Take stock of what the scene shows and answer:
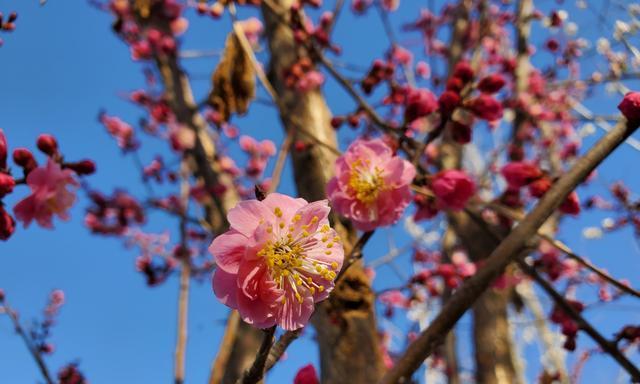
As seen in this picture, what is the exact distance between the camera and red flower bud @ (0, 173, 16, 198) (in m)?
0.98

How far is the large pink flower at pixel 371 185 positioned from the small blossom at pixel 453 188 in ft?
0.49

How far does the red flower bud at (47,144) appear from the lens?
44.4 inches

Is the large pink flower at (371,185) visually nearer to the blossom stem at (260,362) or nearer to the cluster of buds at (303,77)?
the blossom stem at (260,362)

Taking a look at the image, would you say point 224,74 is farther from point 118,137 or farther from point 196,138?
point 118,137

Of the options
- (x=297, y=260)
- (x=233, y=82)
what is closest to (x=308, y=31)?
(x=233, y=82)

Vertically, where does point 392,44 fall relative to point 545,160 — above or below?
below

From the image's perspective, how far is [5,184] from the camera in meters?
0.98

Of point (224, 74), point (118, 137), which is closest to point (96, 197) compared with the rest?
point (118, 137)

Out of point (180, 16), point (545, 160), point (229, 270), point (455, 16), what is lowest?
point (229, 270)

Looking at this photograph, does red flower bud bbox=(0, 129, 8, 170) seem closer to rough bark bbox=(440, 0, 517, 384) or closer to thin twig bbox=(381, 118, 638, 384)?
thin twig bbox=(381, 118, 638, 384)

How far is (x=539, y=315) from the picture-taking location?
16.7 ft

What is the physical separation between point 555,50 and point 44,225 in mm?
4210

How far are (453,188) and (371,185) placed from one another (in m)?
0.25

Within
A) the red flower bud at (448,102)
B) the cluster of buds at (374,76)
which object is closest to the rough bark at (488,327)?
the cluster of buds at (374,76)
